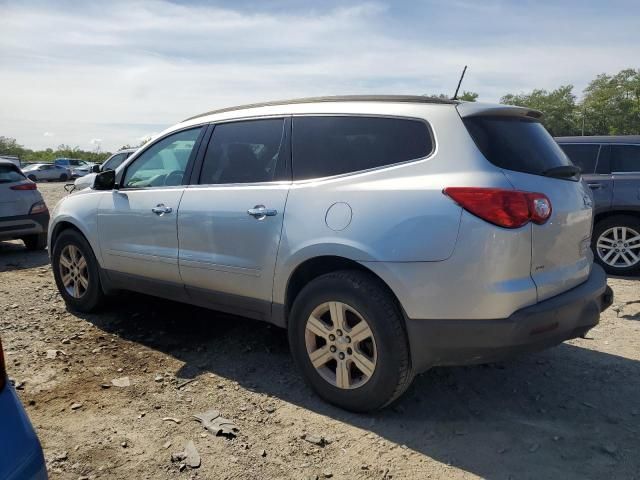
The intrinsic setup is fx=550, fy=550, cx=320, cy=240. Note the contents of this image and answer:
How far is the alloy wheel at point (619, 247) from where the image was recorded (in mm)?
6652

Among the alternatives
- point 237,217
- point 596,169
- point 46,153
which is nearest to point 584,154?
point 596,169

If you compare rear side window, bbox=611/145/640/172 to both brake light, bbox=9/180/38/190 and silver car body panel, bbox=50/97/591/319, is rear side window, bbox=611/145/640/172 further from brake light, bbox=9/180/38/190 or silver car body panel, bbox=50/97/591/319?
brake light, bbox=9/180/38/190

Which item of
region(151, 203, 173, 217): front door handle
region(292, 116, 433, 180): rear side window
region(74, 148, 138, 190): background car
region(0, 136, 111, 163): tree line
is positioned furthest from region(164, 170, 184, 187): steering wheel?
region(0, 136, 111, 163): tree line

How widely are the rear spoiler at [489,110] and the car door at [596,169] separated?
388 cm

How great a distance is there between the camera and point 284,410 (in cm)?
330

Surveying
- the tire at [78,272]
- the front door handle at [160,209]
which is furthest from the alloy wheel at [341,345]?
the tire at [78,272]

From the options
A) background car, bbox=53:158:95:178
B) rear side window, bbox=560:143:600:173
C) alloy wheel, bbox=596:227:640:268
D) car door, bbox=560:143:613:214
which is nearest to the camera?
alloy wheel, bbox=596:227:640:268

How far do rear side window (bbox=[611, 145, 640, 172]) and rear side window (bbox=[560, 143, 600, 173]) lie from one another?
20 cm

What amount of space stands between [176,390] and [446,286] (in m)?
1.93

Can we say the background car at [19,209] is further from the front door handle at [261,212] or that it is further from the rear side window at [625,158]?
the rear side window at [625,158]

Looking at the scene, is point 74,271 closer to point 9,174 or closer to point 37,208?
point 37,208

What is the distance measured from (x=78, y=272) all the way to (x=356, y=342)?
3.16 m

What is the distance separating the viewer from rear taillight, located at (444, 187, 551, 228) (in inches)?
105

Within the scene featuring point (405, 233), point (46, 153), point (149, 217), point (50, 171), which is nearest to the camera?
point (405, 233)
